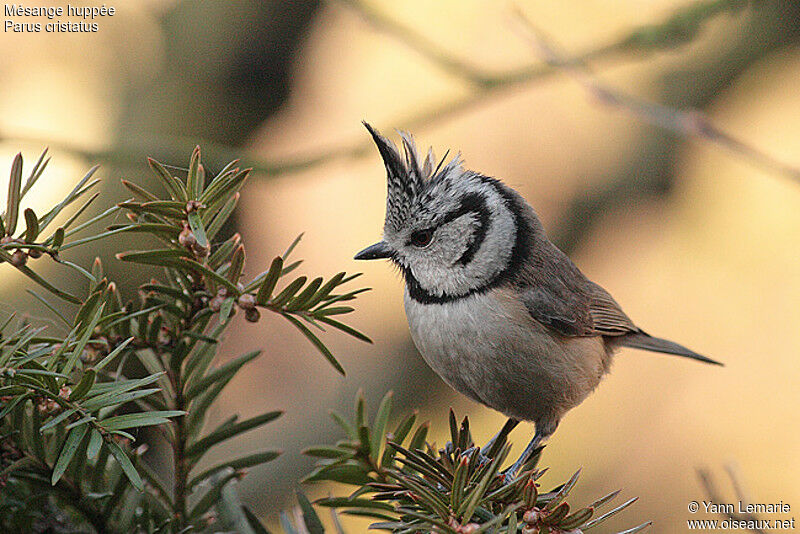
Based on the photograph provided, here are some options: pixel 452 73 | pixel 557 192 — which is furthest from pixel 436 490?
pixel 557 192

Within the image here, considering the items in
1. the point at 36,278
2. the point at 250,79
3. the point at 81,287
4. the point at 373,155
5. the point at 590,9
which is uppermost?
the point at 590,9

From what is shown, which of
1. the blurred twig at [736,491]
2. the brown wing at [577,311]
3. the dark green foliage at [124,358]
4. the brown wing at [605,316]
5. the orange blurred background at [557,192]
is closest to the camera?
the dark green foliage at [124,358]

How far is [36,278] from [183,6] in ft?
9.74

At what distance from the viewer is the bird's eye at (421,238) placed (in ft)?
6.12

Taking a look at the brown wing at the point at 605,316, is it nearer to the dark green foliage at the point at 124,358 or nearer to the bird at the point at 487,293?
the bird at the point at 487,293

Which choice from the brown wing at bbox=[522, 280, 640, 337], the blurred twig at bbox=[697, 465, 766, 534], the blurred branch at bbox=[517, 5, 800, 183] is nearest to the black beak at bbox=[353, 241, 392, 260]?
the brown wing at bbox=[522, 280, 640, 337]

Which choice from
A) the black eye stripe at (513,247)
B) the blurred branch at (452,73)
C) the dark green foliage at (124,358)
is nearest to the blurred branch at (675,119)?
the blurred branch at (452,73)

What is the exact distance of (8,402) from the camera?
0.76 metres

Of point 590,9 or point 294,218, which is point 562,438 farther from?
point 590,9

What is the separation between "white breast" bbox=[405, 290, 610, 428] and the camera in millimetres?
1671

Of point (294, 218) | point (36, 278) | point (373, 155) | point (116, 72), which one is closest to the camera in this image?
point (36, 278)

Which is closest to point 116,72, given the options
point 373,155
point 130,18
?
point 130,18

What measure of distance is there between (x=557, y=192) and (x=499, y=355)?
1.99 metres

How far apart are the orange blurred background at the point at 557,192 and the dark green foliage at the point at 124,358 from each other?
2.04 metres
